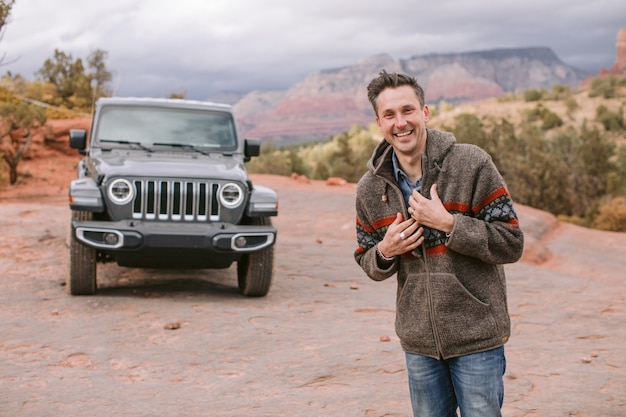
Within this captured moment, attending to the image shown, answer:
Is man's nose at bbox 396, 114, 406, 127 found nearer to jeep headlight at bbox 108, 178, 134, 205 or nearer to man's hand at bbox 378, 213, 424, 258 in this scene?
man's hand at bbox 378, 213, 424, 258

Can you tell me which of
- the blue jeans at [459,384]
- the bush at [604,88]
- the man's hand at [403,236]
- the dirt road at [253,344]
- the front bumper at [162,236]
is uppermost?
the bush at [604,88]

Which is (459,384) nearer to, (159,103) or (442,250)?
(442,250)

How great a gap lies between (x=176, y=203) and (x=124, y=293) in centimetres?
116

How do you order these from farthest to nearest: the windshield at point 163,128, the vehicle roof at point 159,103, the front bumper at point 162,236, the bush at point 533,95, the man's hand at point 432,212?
the bush at point 533,95, the vehicle roof at point 159,103, the windshield at point 163,128, the front bumper at point 162,236, the man's hand at point 432,212

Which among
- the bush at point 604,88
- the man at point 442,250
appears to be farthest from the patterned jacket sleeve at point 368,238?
the bush at point 604,88

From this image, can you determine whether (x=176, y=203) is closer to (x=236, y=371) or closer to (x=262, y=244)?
(x=262, y=244)

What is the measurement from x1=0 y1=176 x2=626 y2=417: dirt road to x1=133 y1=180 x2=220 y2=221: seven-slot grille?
2.61 feet

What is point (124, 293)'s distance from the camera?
7.23 m

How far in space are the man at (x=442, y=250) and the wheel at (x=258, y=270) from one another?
4.29m

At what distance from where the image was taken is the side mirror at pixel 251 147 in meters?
7.93

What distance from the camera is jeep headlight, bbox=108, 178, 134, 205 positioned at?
665 centimetres

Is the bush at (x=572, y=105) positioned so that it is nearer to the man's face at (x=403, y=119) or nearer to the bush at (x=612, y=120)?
the bush at (x=612, y=120)

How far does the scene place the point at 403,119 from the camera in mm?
2631

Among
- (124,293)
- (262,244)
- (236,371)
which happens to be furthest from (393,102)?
(124,293)
